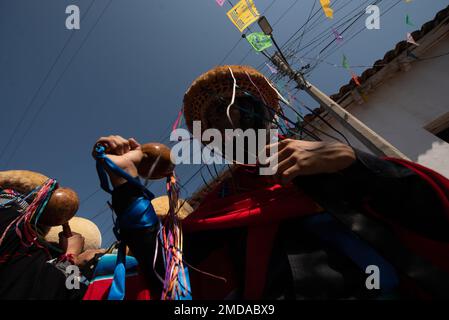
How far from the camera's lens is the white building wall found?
14.3 ft

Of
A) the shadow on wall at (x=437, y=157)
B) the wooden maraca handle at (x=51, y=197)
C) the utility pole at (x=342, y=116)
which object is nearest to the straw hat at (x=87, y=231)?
the wooden maraca handle at (x=51, y=197)

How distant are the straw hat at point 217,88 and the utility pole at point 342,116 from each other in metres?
2.50

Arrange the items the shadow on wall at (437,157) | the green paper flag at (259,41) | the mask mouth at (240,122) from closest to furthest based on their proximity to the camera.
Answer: the mask mouth at (240,122)
the shadow on wall at (437,157)
the green paper flag at (259,41)

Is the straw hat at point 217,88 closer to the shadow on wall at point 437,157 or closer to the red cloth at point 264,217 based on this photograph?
the red cloth at point 264,217

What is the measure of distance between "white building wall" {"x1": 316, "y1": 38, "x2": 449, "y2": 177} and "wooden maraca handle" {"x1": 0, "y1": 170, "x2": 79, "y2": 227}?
205 inches

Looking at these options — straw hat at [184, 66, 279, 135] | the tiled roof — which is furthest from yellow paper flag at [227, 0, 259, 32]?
straw hat at [184, 66, 279, 135]

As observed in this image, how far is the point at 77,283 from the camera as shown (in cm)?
181

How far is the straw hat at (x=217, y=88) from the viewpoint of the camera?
1.70m

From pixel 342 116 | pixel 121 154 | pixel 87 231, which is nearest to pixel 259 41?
pixel 342 116

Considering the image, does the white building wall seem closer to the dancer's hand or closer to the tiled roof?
the tiled roof

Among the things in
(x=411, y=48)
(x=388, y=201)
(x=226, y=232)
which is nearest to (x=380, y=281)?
(x=388, y=201)

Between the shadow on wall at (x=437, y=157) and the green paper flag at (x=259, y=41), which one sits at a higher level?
the green paper flag at (x=259, y=41)

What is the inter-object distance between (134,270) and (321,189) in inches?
42.6

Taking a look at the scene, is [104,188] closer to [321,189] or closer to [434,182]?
[321,189]
